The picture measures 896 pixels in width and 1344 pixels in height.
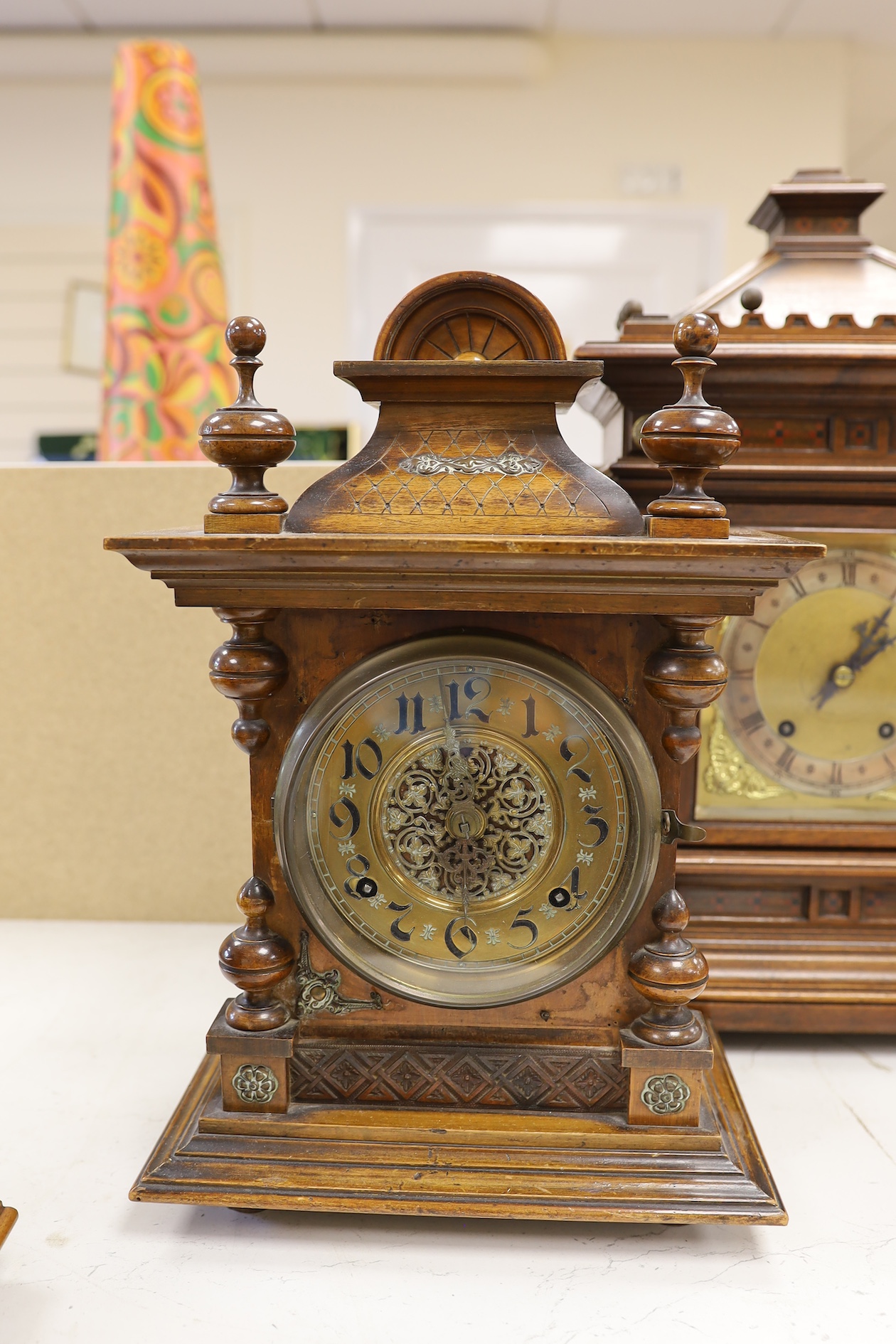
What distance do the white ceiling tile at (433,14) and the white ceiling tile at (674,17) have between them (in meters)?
0.09

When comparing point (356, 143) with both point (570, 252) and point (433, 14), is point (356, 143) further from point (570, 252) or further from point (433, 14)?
point (570, 252)

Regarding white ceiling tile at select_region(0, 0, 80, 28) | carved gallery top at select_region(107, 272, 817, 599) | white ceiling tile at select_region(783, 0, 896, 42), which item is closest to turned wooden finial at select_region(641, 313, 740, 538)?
carved gallery top at select_region(107, 272, 817, 599)

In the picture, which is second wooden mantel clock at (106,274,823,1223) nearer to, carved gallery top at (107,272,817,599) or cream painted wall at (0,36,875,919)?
carved gallery top at (107,272,817,599)

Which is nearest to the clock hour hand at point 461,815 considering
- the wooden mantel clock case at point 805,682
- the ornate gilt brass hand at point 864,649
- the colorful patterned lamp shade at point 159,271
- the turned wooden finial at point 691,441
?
the turned wooden finial at point 691,441

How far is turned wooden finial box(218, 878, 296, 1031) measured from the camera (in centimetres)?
87

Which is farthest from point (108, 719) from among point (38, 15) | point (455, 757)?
point (38, 15)

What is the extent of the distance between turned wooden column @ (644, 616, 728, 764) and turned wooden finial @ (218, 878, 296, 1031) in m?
0.35

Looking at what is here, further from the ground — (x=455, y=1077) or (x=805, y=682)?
(x=805, y=682)

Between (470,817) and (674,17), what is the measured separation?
9.78ft

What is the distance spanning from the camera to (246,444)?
812mm

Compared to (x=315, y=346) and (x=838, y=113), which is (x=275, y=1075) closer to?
(x=315, y=346)

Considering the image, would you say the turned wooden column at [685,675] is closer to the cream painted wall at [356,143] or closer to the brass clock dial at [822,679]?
the brass clock dial at [822,679]

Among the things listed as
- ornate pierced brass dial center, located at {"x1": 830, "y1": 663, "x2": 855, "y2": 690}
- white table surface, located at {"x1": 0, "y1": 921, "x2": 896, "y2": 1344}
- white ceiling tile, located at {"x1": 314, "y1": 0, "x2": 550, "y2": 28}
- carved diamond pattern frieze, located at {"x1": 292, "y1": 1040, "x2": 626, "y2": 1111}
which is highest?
white ceiling tile, located at {"x1": 314, "y1": 0, "x2": 550, "y2": 28}

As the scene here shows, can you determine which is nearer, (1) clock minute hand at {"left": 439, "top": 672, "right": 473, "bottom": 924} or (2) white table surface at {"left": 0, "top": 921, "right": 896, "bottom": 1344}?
(2) white table surface at {"left": 0, "top": 921, "right": 896, "bottom": 1344}
